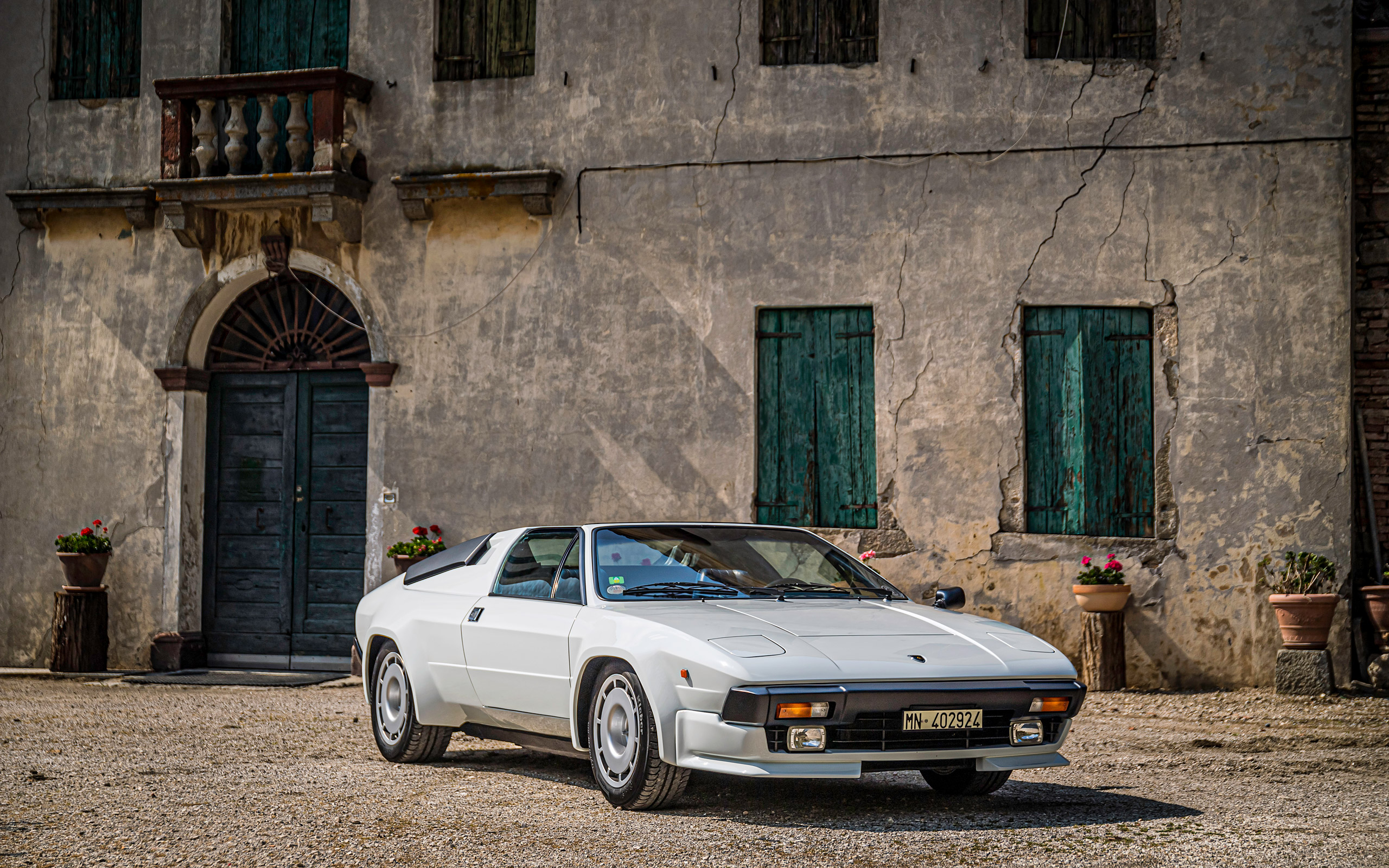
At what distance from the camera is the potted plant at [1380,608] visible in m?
11.2

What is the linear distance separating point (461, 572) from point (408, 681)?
0.62 m

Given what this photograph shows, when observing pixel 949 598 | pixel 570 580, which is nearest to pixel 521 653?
pixel 570 580

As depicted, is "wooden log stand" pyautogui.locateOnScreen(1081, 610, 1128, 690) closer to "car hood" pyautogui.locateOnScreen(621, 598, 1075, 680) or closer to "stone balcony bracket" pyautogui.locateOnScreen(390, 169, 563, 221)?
"car hood" pyautogui.locateOnScreen(621, 598, 1075, 680)

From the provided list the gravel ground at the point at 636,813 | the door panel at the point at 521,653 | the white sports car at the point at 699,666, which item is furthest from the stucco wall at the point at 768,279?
the door panel at the point at 521,653

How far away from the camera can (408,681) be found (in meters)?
7.77

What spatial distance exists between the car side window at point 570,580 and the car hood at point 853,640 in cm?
42

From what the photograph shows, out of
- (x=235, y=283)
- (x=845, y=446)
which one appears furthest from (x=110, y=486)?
(x=845, y=446)

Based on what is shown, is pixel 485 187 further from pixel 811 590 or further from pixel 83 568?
pixel 811 590

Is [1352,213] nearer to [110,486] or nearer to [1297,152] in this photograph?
[1297,152]

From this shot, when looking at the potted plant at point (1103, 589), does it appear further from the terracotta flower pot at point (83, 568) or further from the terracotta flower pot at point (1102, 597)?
the terracotta flower pot at point (83, 568)

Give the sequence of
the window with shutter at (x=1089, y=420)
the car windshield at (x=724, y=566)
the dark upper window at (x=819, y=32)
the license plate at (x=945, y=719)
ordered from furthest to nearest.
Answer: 1. the dark upper window at (x=819, y=32)
2. the window with shutter at (x=1089, y=420)
3. the car windshield at (x=724, y=566)
4. the license plate at (x=945, y=719)

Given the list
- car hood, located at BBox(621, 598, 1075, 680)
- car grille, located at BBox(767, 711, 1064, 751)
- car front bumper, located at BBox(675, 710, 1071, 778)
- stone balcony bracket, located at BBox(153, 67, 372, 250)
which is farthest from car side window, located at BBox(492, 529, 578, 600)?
stone balcony bracket, located at BBox(153, 67, 372, 250)

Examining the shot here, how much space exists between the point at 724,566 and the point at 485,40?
7.85m

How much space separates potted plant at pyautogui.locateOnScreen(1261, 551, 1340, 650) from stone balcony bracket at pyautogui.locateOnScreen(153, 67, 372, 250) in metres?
8.41
